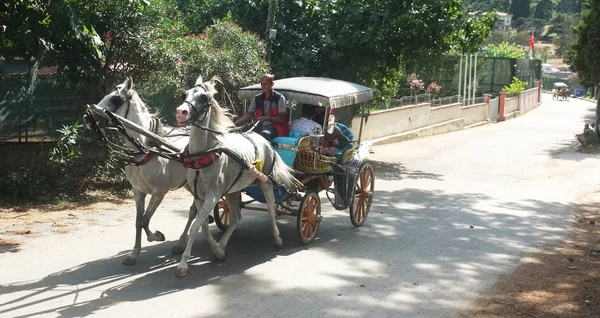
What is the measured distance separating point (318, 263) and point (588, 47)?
18.2m

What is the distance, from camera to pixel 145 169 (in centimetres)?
854

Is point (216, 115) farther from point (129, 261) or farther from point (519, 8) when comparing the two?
point (519, 8)

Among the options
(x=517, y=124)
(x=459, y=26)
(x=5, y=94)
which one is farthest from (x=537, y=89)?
(x=5, y=94)

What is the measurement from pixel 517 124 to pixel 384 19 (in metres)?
22.5

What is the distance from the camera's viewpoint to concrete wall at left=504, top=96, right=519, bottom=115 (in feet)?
141

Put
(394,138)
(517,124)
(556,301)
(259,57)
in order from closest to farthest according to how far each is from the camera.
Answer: (556,301), (259,57), (394,138), (517,124)

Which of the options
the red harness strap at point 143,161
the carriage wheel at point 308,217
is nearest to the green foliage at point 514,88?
the carriage wheel at point 308,217

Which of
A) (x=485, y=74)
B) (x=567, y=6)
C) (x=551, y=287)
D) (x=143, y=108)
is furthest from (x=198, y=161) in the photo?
(x=567, y=6)

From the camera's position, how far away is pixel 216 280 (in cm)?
811

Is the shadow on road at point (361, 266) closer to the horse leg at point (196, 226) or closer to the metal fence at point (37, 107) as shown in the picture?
the horse leg at point (196, 226)

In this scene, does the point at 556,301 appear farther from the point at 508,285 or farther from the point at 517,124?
the point at 517,124

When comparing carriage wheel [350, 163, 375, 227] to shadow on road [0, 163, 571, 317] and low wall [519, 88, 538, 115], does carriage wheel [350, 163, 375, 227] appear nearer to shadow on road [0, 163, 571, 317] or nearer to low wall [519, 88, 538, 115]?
shadow on road [0, 163, 571, 317]

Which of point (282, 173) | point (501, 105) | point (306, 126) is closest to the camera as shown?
point (282, 173)

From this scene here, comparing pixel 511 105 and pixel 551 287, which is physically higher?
pixel 551 287
